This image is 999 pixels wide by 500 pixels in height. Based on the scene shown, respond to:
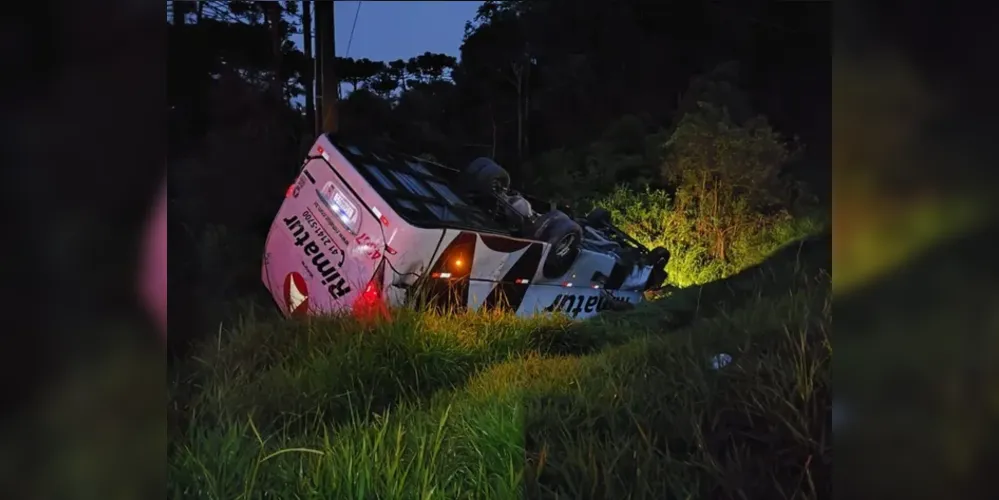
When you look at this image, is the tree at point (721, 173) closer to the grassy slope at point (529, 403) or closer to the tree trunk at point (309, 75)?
the grassy slope at point (529, 403)

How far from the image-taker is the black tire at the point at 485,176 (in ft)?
8.39

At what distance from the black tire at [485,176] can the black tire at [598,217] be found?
410mm

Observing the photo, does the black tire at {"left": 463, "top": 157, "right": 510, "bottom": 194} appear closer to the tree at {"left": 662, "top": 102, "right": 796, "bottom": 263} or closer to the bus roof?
the bus roof

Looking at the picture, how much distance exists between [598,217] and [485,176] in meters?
0.54

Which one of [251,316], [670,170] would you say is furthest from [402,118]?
[670,170]

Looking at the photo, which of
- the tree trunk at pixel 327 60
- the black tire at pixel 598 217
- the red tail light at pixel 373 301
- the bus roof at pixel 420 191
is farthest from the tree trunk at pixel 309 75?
the black tire at pixel 598 217

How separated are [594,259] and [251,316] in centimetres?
143

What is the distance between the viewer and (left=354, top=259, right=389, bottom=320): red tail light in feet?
7.98

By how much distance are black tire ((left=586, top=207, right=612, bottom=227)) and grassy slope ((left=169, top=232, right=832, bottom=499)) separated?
423mm
